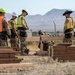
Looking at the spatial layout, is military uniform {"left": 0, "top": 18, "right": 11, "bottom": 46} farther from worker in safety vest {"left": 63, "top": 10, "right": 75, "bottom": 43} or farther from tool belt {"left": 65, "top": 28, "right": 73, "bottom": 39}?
tool belt {"left": 65, "top": 28, "right": 73, "bottom": 39}

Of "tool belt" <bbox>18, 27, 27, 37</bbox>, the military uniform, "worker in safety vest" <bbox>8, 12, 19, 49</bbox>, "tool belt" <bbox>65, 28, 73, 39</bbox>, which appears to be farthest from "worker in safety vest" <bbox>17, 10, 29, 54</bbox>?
the military uniform

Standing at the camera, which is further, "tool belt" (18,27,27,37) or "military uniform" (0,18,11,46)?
"tool belt" (18,27,27,37)

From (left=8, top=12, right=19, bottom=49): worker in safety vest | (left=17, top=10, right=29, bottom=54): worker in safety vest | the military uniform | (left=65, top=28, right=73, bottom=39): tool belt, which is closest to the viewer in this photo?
the military uniform

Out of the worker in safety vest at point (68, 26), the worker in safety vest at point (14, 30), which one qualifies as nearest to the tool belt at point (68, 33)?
the worker in safety vest at point (68, 26)

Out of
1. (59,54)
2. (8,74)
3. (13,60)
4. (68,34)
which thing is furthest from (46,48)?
(8,74)

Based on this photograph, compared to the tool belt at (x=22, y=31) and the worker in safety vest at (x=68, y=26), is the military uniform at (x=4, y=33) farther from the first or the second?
the tool belt at (x=22, y=31)

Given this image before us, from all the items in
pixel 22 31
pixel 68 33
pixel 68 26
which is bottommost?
pixel 68 33

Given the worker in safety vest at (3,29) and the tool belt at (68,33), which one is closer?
the worker in safety vest at (3,29)

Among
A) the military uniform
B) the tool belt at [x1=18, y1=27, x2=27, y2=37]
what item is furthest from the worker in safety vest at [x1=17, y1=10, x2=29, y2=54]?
the military uniform

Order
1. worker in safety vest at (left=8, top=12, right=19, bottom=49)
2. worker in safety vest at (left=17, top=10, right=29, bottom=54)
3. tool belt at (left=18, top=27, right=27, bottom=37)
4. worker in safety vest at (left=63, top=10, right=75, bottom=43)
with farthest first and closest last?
tool belt at (left=18, top=27, right=27, bottom=37) → worker in safety vest at (left=8, top=12, right=19, bottom=49) → worker in safety vest at (left=17, top=10, right=29, bottom=54) → worker in safety vest at (left=63, top=10, right=75, bottom=43)

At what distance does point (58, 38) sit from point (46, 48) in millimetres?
5181

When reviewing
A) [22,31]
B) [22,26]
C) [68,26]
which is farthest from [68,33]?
[22,31]

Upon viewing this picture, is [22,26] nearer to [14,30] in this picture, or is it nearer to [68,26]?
[14,30]

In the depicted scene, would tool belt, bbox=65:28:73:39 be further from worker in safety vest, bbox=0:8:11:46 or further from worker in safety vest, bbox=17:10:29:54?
worker in safety vest, bbox=0:8:11:46
